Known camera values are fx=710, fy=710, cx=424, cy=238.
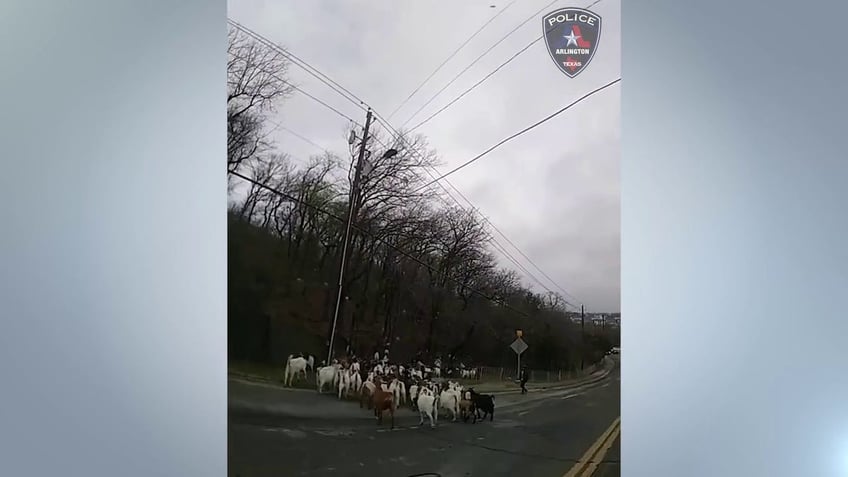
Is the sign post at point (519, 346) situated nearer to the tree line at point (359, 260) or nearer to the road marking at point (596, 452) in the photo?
the tree line at point (359, 260)

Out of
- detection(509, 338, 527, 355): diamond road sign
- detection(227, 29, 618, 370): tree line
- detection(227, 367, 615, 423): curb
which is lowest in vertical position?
detection(227, 367, 615, 423): curb

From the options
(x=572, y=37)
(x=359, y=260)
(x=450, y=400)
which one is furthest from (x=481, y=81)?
(x=450, y=400)

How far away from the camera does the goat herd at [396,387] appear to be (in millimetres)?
2883

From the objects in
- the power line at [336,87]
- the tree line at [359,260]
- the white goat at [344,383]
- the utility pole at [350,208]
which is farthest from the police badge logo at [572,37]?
the white goat at [344,383]

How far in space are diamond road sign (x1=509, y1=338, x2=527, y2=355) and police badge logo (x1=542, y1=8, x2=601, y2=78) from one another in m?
1.09

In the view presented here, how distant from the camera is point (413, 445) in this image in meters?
2.88

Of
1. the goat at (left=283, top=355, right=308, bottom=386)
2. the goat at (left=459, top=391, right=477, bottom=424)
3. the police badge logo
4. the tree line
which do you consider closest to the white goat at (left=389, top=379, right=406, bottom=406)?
the tree line

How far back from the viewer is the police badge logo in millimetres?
2832
